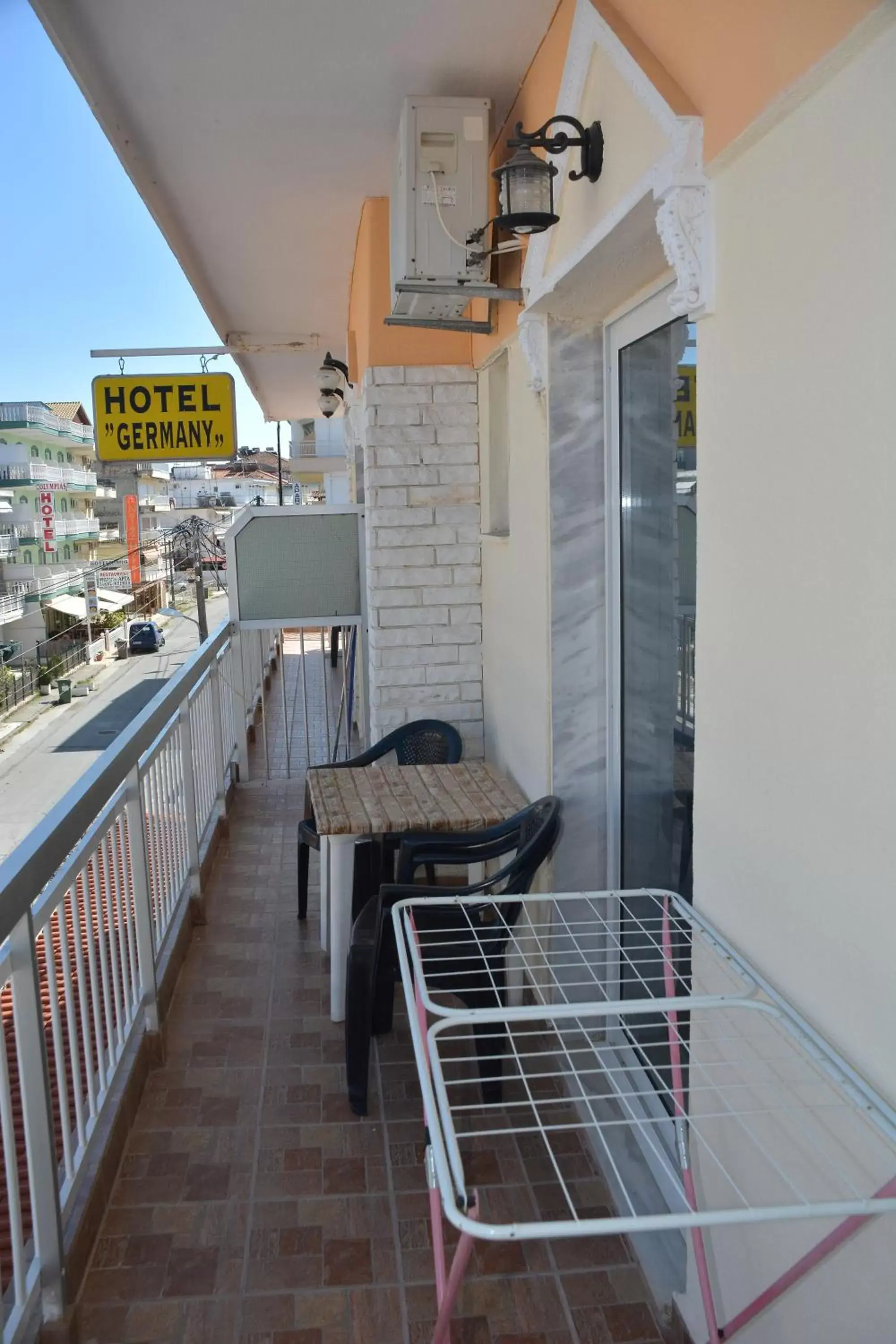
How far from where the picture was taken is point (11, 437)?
113ft

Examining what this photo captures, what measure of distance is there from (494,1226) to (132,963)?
2.05 m

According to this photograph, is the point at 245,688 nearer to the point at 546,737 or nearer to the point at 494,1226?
the point at 546,737

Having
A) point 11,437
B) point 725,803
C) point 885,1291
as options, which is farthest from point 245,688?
point 11,437

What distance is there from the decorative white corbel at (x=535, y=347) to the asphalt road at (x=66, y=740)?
915 centimetres

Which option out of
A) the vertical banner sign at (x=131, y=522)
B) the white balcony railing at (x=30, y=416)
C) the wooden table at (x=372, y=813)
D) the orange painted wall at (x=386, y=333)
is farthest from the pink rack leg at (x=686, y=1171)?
the white balcony railing at (x=30, y=416)

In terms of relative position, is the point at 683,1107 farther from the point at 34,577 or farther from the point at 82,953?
the point at 34,577

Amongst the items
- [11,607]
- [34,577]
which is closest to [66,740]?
[11,607]

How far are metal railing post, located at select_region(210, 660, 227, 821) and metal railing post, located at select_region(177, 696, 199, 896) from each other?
981 mm

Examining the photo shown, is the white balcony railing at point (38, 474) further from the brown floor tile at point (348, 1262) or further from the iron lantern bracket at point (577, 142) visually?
the brown floor tile at point (348, 1262)

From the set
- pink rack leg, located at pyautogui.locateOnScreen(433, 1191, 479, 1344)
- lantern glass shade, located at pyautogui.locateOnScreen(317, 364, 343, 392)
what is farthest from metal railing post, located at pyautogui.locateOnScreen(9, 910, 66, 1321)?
lantern glass shade, located at pyautogui.locateOnScreen(317, 364, 343, 392)

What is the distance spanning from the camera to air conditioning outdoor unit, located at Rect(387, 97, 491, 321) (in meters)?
3.09

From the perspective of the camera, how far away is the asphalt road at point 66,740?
1509 centimetres

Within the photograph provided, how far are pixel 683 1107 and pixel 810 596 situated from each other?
106 centimetres

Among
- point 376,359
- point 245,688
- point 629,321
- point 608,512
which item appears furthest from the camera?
point 245,688
